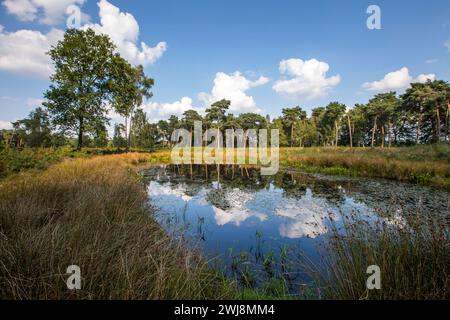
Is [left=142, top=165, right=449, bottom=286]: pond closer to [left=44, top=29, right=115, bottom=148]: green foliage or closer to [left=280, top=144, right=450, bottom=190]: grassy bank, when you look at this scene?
[left=280, top=144, right=450, bottom=190]: grassy bank

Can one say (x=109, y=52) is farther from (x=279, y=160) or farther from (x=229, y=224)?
(x=229, y=224)

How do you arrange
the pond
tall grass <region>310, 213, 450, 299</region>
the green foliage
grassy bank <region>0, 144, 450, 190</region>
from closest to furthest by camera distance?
tall grass <region>310, 213, 450, 299</region> < the pond < grassy bank <region>0, 144, 450, 190</region> < the green foliage

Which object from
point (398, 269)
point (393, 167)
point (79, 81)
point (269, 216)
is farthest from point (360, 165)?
point (79, 81)

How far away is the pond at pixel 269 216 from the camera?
13.3 ft

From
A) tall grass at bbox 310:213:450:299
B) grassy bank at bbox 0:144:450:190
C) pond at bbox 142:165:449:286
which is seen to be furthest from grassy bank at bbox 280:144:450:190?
tall grass at bbox 310:213:450:299

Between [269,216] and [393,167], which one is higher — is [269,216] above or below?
below

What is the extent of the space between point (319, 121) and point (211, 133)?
30451 millimetres

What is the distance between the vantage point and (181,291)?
90.4 inches

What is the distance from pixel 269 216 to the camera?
7.06 metres

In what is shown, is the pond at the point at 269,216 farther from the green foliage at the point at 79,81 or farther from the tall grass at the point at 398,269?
the green foliage at the point at 79,81

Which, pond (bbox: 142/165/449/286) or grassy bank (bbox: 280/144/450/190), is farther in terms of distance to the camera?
grassy bank (bbox: 280/144/450/190)

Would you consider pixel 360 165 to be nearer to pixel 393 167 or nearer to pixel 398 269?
pixel 393 167

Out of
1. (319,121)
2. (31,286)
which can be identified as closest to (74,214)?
(31,286)

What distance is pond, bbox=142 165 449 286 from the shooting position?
13.3ft
